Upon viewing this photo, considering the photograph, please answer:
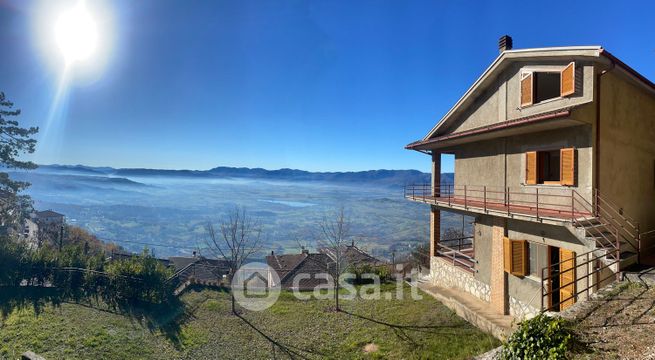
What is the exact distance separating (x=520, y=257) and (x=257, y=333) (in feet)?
32.3

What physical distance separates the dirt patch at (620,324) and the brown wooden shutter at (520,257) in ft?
10.1

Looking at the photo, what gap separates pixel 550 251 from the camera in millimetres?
9641

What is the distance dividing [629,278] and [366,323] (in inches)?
322

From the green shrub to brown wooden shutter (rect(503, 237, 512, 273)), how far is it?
5.35m

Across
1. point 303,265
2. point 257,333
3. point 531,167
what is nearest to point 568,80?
point 531,167

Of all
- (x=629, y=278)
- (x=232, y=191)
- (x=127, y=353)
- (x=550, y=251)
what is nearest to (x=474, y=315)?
(x=550, y=251)

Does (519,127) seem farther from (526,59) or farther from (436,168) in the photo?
(436,168)

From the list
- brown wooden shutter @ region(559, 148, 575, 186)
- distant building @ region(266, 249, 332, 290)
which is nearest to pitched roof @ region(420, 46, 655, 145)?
brown wooden shutter @ region(559, 148, 575, 186)

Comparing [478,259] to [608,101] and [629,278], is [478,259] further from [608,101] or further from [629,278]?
[608,101]

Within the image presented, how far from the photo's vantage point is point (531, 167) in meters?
10.3

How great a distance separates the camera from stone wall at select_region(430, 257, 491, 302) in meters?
12.4

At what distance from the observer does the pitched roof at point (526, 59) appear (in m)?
8.45

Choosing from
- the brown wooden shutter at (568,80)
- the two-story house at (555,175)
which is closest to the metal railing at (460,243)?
the two-story house at (555,175)

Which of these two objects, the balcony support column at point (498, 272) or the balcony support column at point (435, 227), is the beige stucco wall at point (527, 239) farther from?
the balcony support column at point (435, 227)
